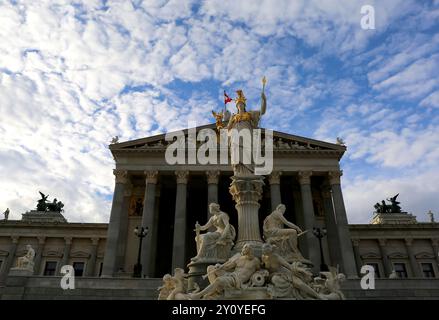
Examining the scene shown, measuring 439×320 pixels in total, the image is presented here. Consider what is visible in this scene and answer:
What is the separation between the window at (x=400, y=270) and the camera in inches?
1779

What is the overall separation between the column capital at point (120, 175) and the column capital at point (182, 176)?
5.30 m

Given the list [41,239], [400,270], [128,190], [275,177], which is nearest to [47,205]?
[41,239]

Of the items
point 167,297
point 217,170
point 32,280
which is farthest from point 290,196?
point 167,297

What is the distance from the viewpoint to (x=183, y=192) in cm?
3681

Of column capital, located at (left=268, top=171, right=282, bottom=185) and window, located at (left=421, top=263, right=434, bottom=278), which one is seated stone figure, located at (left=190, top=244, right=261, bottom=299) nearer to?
column capital, located at (left=268, top=171, right=282, bottom=185)

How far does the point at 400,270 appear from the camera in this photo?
45406 millimetres

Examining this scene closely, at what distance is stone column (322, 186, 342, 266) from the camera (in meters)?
37.1

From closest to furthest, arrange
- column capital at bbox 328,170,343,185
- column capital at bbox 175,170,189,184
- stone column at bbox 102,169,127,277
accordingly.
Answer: stone column at bbox 102,169,127,277
column capital at bbox 175,170,189,184
column capital at bbox 328,170,343,185

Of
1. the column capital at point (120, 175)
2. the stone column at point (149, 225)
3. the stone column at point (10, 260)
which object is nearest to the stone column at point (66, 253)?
the stone column at point (10, 260)

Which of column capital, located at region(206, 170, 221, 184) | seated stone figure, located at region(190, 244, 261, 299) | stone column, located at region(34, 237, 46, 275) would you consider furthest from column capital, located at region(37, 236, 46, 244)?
seated stone figure, located at region(190, 244, 261, 299)

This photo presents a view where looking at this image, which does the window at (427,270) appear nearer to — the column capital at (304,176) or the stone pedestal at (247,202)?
the column capital at (304,176)

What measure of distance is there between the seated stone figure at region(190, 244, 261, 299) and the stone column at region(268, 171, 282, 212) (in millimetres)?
26555

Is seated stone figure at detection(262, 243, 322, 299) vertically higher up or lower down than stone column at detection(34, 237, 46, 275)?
lower down
